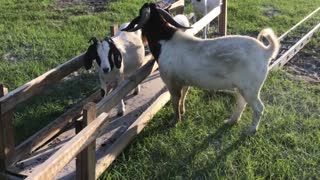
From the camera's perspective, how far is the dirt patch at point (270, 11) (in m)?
11.6

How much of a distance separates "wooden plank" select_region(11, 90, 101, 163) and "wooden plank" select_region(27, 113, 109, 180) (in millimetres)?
1447

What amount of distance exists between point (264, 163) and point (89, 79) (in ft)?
11.2

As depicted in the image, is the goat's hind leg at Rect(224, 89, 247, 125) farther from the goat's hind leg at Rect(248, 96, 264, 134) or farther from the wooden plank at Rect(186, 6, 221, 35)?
the wooden plank at Rect(186, 6, 221, 35)

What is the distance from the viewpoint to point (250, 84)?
555cm

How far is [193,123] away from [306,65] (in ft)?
10.8

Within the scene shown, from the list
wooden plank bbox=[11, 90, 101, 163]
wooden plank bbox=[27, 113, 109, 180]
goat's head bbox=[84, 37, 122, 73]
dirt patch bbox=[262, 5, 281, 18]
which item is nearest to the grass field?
wooden plank bbox=[11, 90, 101, 163]

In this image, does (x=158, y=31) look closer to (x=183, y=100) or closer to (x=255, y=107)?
(x=183, y=100)

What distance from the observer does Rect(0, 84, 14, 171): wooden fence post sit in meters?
4.62

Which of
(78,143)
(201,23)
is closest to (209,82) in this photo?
(201,23)


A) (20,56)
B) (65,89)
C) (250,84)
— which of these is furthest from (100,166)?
(20,56)

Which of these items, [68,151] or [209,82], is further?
[209,82]

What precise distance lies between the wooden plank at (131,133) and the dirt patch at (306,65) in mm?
2701

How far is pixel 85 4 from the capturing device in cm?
1187

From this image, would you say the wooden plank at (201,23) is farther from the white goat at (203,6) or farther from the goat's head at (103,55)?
the goat's head at (103,55)
